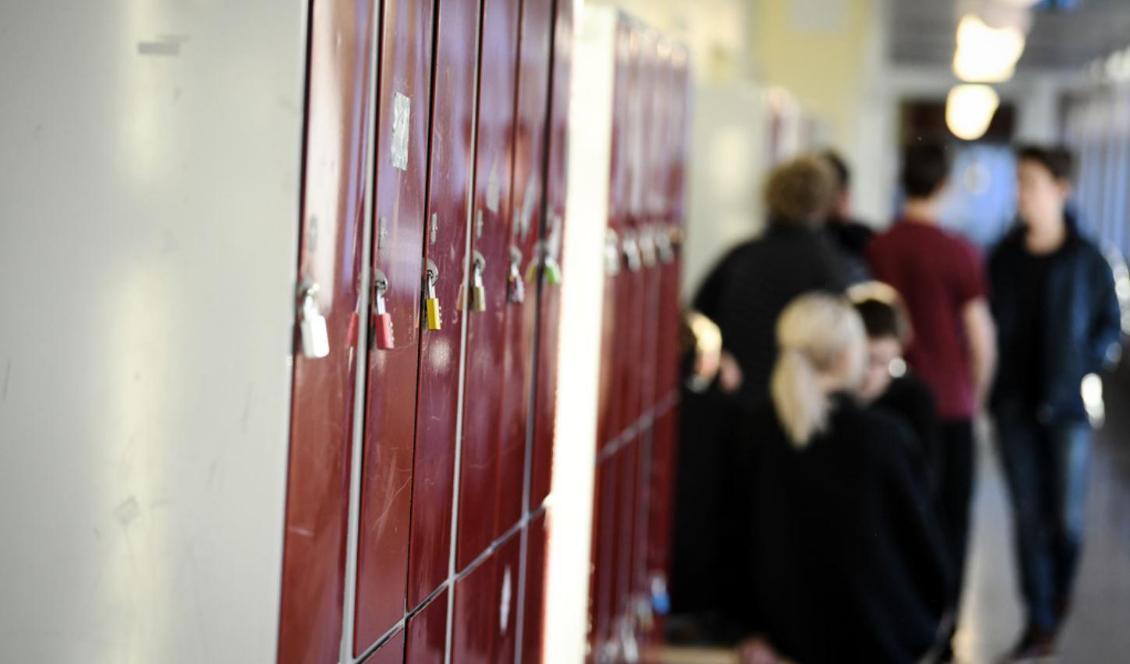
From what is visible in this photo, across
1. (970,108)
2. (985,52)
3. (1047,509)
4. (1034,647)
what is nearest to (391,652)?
(1034,647)

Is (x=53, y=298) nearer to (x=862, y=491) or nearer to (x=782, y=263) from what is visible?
(x=862, y=491)

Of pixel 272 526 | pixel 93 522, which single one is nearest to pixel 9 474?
pixel 93 522

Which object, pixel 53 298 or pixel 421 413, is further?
pixel 421 413

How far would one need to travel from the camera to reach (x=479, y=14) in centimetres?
242

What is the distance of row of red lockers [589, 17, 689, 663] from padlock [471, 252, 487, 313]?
127cm

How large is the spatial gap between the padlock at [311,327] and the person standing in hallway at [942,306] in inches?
150

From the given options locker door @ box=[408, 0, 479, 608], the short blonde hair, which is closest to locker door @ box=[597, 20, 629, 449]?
the short blonde hair

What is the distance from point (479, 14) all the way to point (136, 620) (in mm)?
1073

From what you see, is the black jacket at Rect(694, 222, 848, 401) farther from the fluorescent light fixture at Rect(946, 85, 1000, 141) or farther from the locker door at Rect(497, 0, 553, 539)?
the fluorescent light fixture at Rect(946, 85, 1000, 141)

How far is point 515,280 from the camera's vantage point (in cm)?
280

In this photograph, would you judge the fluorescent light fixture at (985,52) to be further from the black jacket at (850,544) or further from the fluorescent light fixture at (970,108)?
the black jacket at (850,544)

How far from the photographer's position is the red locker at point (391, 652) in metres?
2.10

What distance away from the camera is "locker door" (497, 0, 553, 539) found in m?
2.79

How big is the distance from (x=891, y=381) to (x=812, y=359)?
0.72 m
